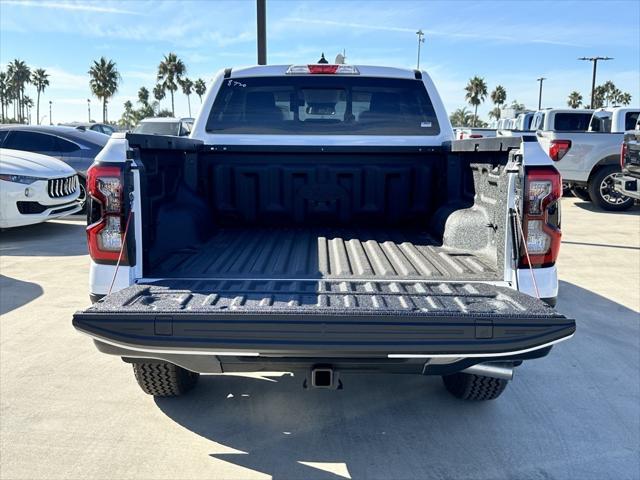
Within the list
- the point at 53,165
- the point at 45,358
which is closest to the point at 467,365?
the point at 45,358

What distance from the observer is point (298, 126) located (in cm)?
426

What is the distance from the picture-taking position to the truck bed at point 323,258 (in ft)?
9.68

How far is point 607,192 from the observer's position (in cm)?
1220

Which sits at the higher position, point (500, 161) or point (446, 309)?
point (500, 161)

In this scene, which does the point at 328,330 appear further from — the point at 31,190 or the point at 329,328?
the point at 31,190

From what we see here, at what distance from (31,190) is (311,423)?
6.82 meters

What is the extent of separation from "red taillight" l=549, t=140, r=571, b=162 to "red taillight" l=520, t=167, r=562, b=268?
9.86 metres

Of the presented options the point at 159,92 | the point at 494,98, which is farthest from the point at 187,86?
the point at 494,98

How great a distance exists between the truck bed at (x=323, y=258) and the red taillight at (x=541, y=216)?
0.81 feet

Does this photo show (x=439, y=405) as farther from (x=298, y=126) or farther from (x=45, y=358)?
(x=45, y=358)

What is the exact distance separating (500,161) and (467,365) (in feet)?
3.84

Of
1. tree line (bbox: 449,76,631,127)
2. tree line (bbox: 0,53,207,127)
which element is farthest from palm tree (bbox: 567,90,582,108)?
tree line (bbox: 0,53,207,127)

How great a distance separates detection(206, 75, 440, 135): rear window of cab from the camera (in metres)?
4.21

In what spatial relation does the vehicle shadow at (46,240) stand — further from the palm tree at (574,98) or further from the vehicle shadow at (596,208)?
the palm tree at (574,98)
